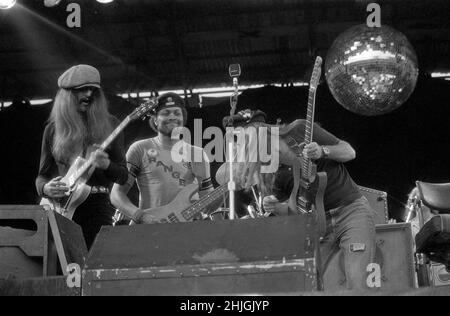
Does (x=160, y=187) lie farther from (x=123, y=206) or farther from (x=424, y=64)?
(x=424, y=64)

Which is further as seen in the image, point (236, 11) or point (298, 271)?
point (236, 11)

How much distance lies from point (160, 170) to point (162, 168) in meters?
0.02

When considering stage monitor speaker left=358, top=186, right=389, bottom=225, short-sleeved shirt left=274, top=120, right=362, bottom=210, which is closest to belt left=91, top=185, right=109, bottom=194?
short-sleeved shirt left=274, top=120, right=362, bottom=210

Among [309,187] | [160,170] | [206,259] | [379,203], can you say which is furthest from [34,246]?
[379,203]

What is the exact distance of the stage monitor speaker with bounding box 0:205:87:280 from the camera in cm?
307

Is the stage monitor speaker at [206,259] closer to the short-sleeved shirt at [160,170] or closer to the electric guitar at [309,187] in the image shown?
the electric guitar at [309,187]

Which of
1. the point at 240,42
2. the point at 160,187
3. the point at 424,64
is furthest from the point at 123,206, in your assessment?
the point at 424,64

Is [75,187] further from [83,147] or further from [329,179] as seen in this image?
[329,179]

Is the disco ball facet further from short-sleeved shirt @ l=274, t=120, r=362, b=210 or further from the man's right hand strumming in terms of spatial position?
the man's right hand strumming

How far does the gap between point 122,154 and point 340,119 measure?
4061mm

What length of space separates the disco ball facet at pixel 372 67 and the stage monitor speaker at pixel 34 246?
2.62 meters

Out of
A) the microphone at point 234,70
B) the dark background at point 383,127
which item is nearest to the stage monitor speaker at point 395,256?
the microphone at point 234,70

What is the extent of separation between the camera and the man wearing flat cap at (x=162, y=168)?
14.8ft

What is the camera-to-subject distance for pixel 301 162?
4.04 m
